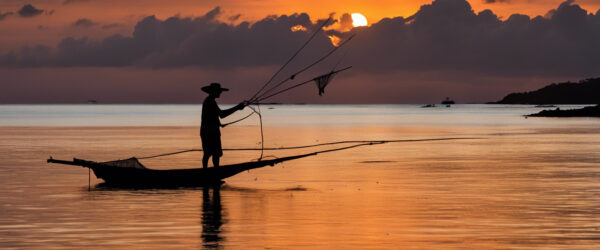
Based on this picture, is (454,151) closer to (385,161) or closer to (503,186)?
(385,161)

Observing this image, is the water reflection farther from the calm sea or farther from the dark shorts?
the dark shorts

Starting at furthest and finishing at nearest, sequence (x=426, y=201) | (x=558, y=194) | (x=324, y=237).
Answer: (x=558, y=194)
(x=426, y=201)
(x=324, y=237)

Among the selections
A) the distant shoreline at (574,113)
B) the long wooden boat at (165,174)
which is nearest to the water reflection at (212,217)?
the long wooden boat at (165,174)

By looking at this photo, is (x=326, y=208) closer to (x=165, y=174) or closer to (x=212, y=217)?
(x=212, y=217)

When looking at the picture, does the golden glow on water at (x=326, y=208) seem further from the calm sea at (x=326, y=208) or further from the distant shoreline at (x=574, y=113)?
the distant shoreline at (x=574, y=113)

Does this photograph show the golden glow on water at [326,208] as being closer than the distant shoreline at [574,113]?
Yes

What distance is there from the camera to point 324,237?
1332cm

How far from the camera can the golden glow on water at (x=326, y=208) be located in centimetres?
1321

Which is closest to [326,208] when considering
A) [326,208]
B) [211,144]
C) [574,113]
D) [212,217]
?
[326,208]

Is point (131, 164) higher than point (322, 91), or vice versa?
point (322, 91)

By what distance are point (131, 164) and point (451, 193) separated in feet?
23.8

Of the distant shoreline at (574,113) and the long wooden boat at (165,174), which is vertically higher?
the distant shoreline at (574,113)

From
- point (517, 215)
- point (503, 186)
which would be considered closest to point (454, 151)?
point (503, 186)

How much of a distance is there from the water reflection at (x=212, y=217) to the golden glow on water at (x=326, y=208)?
25 millimetres
